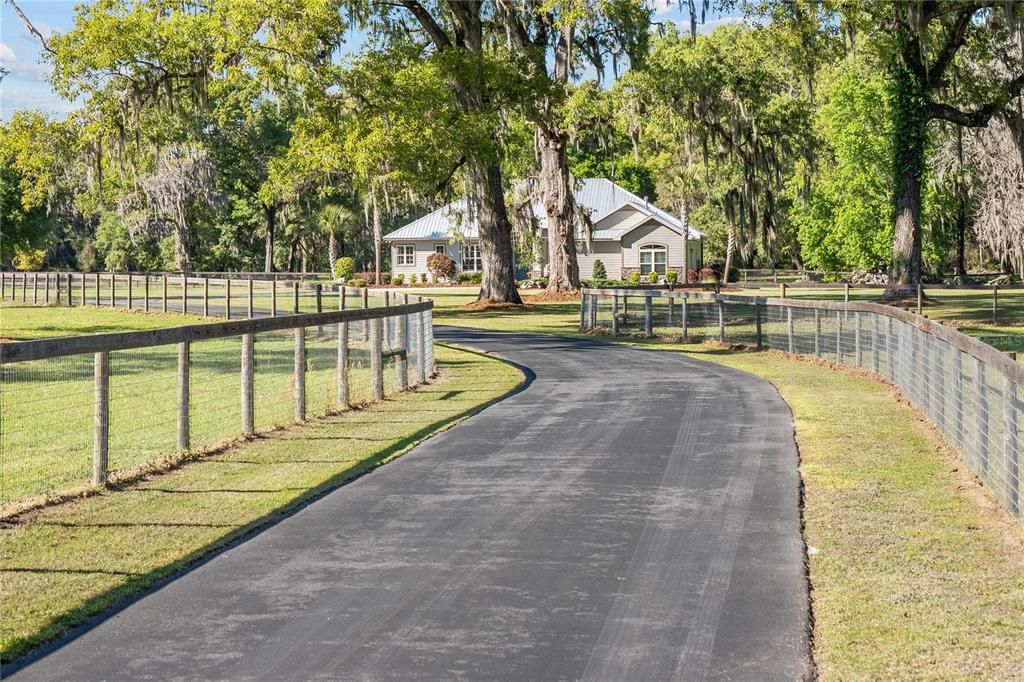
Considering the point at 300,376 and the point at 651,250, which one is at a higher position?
the point at 651,250

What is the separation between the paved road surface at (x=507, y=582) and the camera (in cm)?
600

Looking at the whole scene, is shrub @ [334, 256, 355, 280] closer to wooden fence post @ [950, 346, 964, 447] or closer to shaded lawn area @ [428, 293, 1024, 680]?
shaded lawn area @ [428, 293, 1024, 680]

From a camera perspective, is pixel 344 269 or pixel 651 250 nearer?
pixel 344 269

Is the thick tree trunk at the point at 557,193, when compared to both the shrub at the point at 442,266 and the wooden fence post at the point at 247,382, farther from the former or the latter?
the wooden fence post at the point at 247,382

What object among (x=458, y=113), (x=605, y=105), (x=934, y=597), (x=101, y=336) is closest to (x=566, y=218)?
(x=605, y=105)

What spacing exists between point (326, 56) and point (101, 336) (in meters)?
30.2

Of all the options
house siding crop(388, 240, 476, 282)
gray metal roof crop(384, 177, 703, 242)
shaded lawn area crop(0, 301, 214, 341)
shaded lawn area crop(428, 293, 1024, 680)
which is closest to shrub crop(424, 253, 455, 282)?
house siding crop(388, 240, 476, 282)

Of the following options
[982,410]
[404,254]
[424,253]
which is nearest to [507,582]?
[982,410]

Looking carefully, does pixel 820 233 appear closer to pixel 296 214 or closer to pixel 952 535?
pixel 296 214

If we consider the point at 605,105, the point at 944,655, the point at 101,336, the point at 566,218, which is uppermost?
the point at 605,105

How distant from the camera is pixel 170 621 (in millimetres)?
6637

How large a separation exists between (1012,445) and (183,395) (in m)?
7.48

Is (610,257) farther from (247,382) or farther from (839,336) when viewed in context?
(247,382)

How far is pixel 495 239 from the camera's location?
46406 mm
